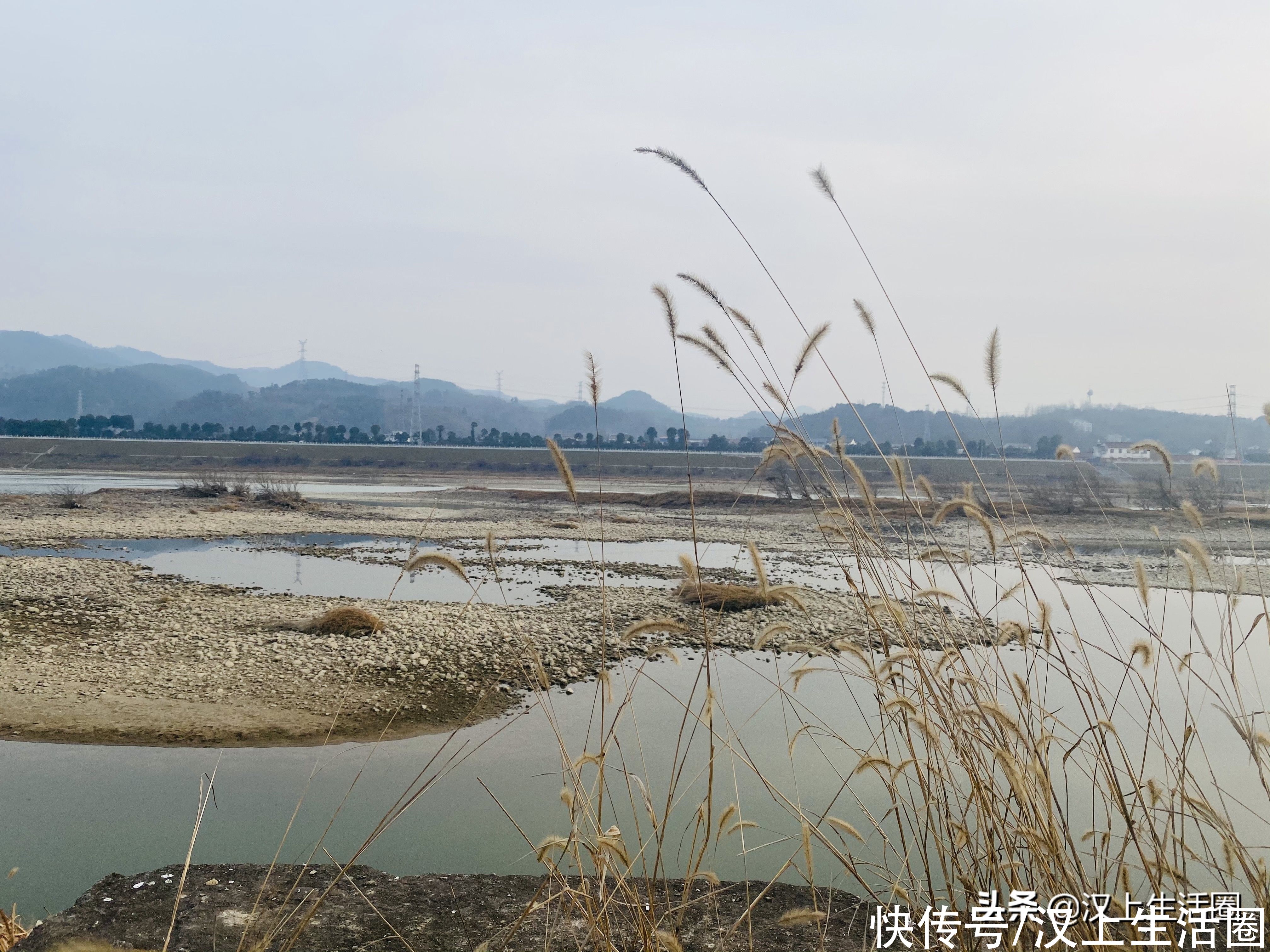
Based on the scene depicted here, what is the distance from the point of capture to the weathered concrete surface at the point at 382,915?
330 centimetres

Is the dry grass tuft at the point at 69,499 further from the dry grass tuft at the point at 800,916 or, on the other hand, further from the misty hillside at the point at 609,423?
the misty hillside at the point at 609,423

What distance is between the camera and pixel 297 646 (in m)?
9.20

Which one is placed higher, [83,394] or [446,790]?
[83,394]

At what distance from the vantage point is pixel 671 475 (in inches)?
2264

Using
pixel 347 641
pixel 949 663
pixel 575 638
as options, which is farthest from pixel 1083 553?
pixel 949 663

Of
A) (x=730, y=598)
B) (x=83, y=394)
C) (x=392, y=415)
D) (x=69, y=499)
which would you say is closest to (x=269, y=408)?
(x=392, y=415)

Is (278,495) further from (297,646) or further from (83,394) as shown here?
(83,394)

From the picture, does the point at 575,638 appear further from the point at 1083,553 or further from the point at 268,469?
the point at 268,469

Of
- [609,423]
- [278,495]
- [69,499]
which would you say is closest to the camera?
[69,499]

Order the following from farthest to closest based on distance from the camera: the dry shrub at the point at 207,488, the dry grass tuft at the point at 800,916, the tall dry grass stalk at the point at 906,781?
the dry shrub at the point at 207,488, the tall dry grass stalk at the point at 906,781, the dry grass tuft at the point at 800,916

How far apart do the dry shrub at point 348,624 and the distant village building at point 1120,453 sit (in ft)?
23.5

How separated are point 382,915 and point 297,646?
6.65 metres

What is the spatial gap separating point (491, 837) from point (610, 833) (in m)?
3.05

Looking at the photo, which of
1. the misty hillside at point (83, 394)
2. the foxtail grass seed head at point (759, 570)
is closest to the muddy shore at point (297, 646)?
the foxtail grass seed head at point (759, 570)
